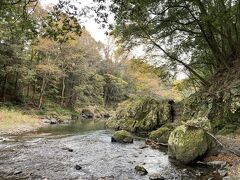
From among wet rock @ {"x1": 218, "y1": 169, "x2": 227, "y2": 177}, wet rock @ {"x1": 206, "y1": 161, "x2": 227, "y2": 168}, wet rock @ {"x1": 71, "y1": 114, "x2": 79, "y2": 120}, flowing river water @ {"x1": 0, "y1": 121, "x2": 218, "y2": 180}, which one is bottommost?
flowing river water @ {"x1": 0, "y1": 121, "x2": 218, "y2": 180}

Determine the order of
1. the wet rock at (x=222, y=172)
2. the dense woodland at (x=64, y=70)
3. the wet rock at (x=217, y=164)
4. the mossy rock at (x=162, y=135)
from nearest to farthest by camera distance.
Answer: the wet rock at (x=222, y=172), the wet rock at (x=217, y=164), the mossy rock at (x=162, y=135), the dense woodland at (x=64, y=70)

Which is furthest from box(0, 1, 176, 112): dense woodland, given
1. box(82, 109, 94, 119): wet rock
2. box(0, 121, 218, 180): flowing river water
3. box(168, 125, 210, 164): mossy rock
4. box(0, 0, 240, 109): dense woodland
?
box(168, 125, 210, 164): mossy rock

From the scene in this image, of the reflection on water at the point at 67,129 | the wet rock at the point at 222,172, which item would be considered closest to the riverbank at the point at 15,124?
the reflection on water at the point at 67,129

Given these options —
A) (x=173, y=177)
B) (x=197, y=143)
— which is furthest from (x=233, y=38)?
(x=173, y=177)

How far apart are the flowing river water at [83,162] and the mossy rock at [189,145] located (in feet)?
1.57

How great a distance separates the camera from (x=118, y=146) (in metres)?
15.0

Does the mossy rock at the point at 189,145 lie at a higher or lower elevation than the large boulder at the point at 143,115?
lower

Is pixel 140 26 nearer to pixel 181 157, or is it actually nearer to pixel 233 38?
pixel 233 38

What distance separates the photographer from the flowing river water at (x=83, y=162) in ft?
29.6

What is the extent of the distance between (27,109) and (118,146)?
18521mm

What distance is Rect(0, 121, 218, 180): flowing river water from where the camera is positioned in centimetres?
902

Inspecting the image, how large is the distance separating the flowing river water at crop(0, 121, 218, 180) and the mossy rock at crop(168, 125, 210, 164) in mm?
477

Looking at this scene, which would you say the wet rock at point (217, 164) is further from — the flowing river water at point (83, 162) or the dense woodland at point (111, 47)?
the dense woodland at point (111, 47)

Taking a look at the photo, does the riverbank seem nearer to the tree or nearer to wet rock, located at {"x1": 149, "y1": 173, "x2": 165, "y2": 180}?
the tree
